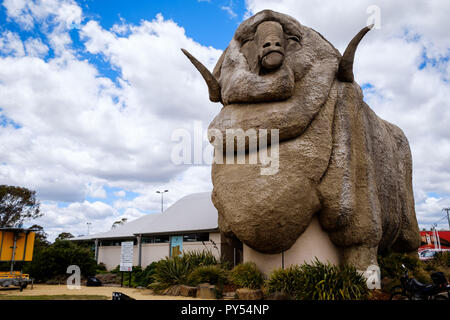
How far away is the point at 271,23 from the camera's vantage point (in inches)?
365

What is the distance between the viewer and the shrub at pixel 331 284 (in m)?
7.32

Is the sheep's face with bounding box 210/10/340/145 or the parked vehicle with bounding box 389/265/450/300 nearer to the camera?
the parked vehicle with bounding box 389/265/450/300

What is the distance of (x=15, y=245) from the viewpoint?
42.5ft

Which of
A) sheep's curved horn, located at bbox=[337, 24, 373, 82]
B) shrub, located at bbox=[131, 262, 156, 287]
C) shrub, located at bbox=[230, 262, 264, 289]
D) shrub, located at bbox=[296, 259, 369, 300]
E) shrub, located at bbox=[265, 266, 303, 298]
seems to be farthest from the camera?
shrub, located at bbox=[131, 262, 156, 287]

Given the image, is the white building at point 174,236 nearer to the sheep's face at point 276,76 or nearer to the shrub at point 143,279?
the shrub at point 143,279

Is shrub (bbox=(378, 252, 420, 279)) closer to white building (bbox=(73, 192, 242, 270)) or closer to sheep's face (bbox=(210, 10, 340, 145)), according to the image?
sheep's face (bbox=(210, 10, 340, 145))

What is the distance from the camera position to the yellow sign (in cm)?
1284

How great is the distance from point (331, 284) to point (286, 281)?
1.02 meters

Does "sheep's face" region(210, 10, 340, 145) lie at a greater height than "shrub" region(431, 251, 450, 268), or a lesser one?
greater

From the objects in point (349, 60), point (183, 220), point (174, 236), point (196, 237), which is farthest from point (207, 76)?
point (174, 236)

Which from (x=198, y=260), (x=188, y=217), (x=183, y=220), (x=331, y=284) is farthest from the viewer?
(x=188, y=217)

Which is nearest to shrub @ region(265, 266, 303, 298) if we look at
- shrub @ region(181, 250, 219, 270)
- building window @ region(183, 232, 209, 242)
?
shrub @ region(181, 250, 219, 270)

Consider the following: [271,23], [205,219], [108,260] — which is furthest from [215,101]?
[108,260]

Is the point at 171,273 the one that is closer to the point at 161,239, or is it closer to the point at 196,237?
the point at 196,237
